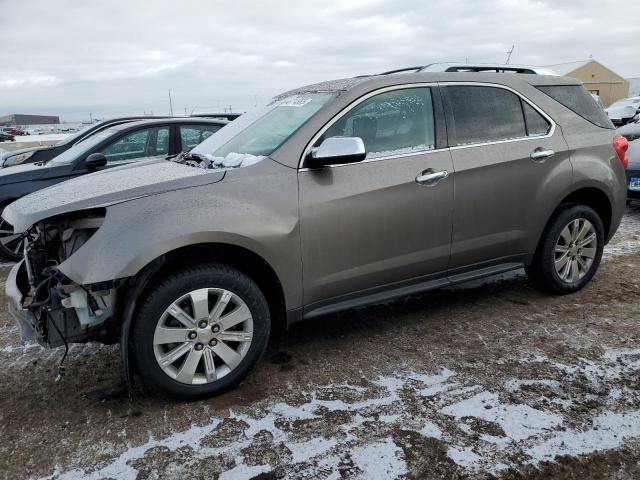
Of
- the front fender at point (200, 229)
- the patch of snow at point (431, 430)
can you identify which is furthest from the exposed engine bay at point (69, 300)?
the patch of snow at point (431, 430)

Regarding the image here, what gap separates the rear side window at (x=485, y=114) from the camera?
139 inches

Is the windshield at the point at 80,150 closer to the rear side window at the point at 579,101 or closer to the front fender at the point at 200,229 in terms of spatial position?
the front fender at the point at 200,229

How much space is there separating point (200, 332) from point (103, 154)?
3972 mm

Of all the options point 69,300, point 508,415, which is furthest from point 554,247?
point 69,300

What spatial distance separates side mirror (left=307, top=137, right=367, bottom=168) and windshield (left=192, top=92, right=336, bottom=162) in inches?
10.9

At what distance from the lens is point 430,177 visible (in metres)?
3.30

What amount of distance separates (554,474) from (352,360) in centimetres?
138

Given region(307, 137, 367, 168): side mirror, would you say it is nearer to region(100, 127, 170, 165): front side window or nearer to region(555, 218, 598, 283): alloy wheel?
region(555, 218, 598, 283): alloy wheel

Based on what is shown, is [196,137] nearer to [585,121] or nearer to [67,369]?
[67,369]

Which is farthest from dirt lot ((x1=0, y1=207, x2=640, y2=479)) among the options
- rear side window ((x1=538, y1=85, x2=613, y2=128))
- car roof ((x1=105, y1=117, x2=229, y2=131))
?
car roof ((x1=105, y1=117, x2=229, y2=131))

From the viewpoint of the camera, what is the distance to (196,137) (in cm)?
647

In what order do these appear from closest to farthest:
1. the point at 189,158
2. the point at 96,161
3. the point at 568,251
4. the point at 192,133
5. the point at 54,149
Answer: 1. the point at 189,158
2. the point at 568,251
3. the point at 96,161
4. the point at 192,133
5. the point at 54,149

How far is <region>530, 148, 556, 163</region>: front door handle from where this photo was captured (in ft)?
12.2

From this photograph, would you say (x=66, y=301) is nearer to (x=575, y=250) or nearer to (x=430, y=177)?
(x=430, y=177)
